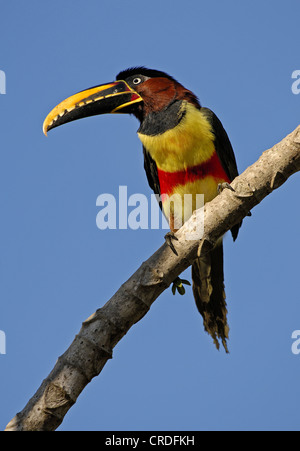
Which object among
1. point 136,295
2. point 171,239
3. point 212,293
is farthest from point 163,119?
point 136,295

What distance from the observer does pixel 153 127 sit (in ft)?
22.5

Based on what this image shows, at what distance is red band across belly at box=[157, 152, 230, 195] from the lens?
6617 mm

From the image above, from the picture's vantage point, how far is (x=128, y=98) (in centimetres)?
731

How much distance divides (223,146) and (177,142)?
63 cm

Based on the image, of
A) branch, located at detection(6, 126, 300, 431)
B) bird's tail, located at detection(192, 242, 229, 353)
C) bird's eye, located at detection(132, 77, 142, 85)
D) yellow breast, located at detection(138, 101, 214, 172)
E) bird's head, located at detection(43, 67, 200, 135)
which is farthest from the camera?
bird's eye, located at detection(132, 77, 142, 85)

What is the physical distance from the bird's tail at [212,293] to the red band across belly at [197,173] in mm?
902

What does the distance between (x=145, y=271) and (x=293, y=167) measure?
1.53m

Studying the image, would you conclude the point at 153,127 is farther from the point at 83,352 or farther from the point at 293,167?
the point at 83,352

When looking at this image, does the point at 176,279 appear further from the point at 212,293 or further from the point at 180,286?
the point at 212,293

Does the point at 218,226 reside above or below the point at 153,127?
below

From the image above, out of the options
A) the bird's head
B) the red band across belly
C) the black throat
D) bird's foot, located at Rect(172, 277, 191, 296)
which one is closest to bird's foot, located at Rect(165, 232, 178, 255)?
bird's foot, located at Rect(172, 277, 191, 296)

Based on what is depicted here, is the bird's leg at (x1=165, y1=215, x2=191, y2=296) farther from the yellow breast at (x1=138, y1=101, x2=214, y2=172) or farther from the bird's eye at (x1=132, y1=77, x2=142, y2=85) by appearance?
the bird's eye at (x1=132, y1=77, x2=142, y2=85)

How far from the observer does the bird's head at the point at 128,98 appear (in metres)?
7.04
